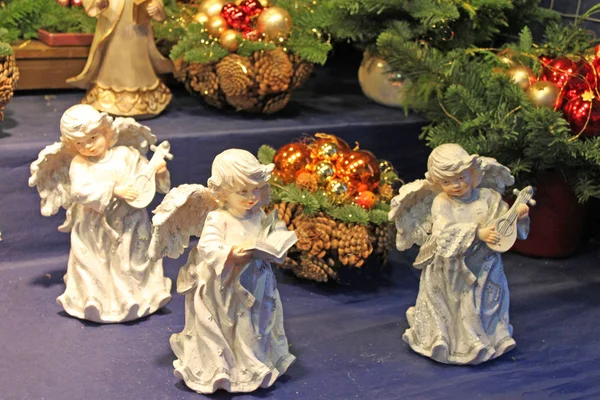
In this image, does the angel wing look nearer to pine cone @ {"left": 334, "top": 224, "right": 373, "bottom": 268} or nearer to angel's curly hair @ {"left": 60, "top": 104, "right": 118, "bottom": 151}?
angel's curly hair @ {"left": 60, "top": 104, "right": 118, "bottom": 151}

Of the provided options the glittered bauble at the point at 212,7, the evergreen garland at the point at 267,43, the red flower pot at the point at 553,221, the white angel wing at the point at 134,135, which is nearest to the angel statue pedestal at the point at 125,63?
the evergreen garland at the point at 267,43

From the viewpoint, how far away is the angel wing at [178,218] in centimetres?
199

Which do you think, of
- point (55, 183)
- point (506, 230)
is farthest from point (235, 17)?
point (506, 230)

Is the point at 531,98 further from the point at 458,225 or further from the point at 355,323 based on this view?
the point at 355,323

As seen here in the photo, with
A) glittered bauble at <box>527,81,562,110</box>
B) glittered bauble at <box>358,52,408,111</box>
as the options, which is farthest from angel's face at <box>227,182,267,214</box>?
glittered bauble at <box>358,52,408,111</box>

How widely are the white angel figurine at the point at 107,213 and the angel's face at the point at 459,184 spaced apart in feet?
2.37

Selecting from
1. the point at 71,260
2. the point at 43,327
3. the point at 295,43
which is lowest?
the point at 43,327

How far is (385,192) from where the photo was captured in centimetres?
260

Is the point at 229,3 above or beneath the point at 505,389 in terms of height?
above

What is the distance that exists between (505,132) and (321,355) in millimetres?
821

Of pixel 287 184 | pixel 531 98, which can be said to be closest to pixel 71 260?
pixel 287 184

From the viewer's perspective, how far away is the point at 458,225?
6.98 ft

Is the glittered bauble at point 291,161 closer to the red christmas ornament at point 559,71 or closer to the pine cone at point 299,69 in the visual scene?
the pine cone at point 299,69

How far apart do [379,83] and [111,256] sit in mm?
1324
